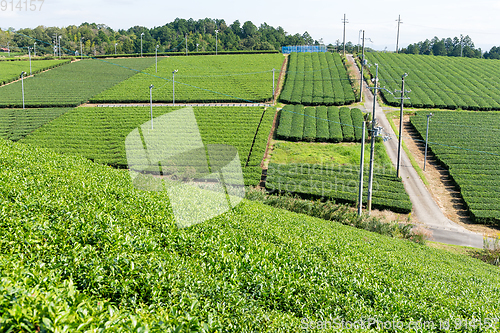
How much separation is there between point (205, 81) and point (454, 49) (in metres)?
91.1

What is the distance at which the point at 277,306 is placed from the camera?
264 inches

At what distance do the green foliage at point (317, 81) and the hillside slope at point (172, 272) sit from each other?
41932 millimetres

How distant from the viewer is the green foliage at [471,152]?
88.3 feet

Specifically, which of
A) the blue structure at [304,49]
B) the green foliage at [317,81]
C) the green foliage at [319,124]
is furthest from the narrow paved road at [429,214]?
the blue structure at [304,49]

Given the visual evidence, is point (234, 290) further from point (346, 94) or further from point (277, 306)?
point (346, 94)

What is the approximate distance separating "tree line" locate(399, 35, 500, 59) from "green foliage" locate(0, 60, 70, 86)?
103 m

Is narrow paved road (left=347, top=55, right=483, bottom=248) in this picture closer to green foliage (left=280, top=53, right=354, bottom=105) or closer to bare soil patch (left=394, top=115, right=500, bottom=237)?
bare soil patch (left=394, top=115, right=500, bottom=237)

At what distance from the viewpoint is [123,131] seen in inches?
1529

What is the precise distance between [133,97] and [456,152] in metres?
42.3

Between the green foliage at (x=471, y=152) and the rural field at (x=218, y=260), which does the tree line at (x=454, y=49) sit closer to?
the green foliage at (x=471, y=152)

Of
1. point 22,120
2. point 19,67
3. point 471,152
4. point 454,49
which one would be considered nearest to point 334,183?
point 471,152

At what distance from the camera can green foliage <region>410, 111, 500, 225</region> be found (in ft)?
88.3

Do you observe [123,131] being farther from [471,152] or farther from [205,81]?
[471,152]

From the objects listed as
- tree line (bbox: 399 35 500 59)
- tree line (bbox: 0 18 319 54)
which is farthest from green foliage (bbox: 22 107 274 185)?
tree line (bbox: 399 35 500 59)
